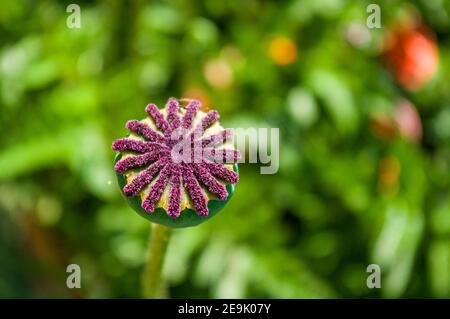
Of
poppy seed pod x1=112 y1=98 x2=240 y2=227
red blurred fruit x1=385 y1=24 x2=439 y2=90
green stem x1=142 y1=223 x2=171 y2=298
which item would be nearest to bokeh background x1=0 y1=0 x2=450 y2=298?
red blurred fruit x1=385 y1=24 x2=439 y2=90

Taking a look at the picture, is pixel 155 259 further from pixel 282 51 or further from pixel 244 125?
pixel 282 51

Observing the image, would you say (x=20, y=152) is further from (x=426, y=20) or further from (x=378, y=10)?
(x=426, y=20)

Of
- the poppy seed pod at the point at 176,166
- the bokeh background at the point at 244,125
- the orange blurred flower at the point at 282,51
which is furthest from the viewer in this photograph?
the orange blurred flower at the point at 282,51

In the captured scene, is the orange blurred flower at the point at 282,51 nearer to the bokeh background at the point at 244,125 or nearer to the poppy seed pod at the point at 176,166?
the bokeh background at the point at 244,125

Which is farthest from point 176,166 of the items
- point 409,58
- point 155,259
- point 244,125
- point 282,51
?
point 409,58

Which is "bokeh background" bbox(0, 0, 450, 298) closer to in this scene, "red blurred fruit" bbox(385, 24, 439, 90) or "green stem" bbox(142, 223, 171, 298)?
"red blurred fruit" bbox(385, 24, 439, 90)

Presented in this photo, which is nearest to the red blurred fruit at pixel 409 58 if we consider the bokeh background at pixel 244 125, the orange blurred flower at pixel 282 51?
the bokeh background at pixel 244 125

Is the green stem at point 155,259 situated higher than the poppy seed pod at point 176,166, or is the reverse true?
the poppy seed pod at point 176,166
